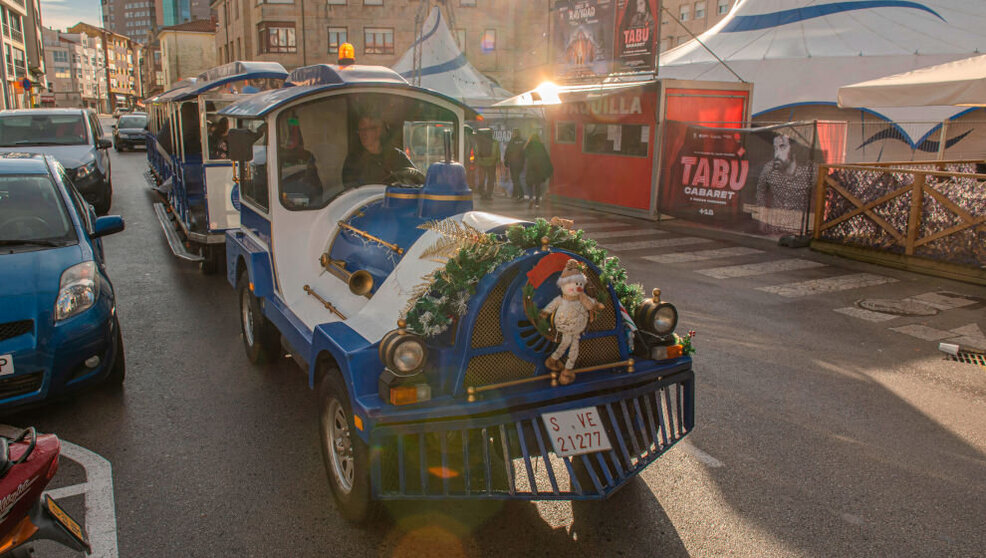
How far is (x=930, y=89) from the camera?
1008cm

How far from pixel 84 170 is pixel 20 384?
1052cm

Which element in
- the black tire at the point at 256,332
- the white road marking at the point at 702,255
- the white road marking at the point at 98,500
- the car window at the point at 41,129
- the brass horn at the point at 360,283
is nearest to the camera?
the white road marking at the point at 98,500

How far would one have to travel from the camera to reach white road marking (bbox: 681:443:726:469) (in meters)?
4.44

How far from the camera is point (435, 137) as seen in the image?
5.61m

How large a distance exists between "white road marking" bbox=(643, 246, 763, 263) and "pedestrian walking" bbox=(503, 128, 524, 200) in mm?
8050

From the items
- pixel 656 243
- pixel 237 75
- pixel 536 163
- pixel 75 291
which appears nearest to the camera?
pixel 75 291

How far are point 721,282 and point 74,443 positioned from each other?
25.9 ft

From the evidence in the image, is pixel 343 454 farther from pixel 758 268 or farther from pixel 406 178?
pixel 758 268

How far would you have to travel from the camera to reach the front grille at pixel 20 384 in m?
4.54

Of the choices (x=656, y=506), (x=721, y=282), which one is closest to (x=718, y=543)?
(x=656, y=506)

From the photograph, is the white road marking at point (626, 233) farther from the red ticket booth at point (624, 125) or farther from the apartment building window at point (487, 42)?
the apartment building window at point (487, 42)

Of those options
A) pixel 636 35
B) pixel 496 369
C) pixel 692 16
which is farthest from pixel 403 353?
pixel 692 16

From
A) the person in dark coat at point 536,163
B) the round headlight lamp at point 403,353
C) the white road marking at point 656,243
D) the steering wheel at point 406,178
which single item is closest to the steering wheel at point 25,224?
the steering wheel at point 406,178

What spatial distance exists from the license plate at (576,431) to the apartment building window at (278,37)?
5143 cm
